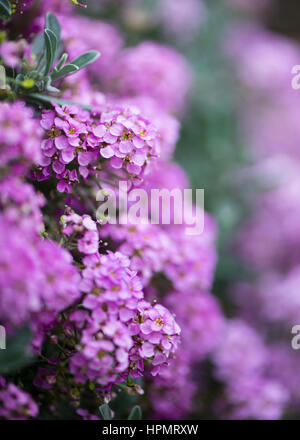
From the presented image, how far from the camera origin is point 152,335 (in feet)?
2.38

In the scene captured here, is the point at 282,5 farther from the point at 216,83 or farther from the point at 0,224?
the point at 0,224

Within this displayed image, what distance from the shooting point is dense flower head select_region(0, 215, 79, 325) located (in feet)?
1.72

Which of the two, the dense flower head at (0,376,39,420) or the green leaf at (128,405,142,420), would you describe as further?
the green leaf at (128,405,142,420)

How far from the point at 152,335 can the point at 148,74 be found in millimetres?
896

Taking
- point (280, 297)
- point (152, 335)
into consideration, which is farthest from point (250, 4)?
point (152, 335)

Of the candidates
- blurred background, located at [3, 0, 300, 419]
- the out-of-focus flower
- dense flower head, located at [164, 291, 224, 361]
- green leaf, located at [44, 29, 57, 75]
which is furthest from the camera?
blurred background, located at [3, 0, 300, 419]

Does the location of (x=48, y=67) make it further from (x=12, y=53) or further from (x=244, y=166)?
(x=244, y=166)

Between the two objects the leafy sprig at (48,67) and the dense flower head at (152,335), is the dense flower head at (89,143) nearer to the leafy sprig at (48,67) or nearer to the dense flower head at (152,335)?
the leafy sprig at (48,67)

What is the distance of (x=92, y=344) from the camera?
25.5 inches

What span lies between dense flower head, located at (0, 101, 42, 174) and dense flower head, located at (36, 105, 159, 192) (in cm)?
16

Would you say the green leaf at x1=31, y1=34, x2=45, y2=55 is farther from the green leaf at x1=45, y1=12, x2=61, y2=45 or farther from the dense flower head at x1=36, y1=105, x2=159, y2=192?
the dense flower head at x1=36, y1=105, x2=159, y2=192

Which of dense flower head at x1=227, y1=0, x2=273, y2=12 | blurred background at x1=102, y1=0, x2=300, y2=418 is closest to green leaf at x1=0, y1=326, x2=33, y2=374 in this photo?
blurred background at x1=102, y1=0, x2=300, y2=418

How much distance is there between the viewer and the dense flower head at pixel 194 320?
3.76ft

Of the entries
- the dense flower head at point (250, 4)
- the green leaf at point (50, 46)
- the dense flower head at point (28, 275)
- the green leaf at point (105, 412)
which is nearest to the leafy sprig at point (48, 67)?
the green leaf at point (50, 46)
